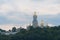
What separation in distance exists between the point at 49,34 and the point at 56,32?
273cm

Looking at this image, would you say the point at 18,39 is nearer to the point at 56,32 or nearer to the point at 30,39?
the point at 30,39

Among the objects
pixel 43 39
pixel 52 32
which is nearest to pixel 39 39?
pixel 43 39

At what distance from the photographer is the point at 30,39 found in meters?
134

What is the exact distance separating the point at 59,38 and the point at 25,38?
11422 millimetres

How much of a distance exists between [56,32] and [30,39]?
11431mm

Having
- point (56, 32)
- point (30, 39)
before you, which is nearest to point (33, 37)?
point (30, 39)

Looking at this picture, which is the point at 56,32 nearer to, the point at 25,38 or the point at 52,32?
the point at 52,32

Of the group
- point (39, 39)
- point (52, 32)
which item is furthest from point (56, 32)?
point (39, 39)

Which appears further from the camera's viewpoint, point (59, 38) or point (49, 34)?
point (49, 34)

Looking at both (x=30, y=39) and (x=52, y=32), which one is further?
(x=52, y=32)

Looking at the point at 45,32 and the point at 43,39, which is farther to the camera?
the point at 45,32

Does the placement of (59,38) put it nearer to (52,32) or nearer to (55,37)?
(55,37)

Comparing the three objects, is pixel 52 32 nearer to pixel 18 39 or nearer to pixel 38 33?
pixel 38 33

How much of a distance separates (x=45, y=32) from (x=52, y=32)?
12.3 feet
